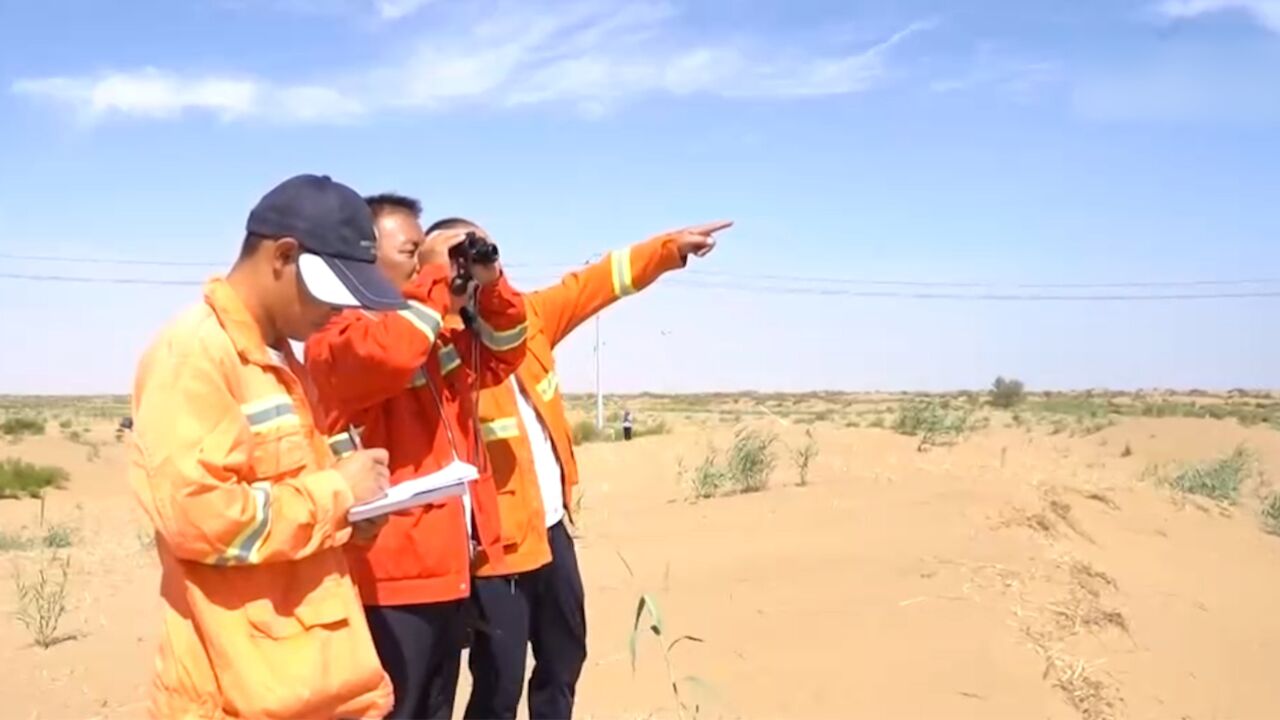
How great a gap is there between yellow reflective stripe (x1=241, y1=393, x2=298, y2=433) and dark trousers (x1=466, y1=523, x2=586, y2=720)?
3.69ft

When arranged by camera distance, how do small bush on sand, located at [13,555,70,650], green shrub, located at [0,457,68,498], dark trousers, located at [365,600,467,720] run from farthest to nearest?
green shrub, located at [0,457,68,498], small bush on sand, located at [13,555,70,650], dark trousers, located at [365,600,467,720]

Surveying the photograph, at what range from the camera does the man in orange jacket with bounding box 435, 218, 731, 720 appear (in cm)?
357

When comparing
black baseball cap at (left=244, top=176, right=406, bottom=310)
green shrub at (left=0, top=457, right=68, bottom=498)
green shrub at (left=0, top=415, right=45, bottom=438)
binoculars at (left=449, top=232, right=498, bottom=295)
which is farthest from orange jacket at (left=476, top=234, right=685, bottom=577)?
green shrub at (left=0, top=415, right=45, bottom=438)

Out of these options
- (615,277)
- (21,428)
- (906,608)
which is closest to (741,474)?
(906,608)

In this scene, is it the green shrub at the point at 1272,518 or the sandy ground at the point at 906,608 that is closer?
the sandy ground at the point at 906,608

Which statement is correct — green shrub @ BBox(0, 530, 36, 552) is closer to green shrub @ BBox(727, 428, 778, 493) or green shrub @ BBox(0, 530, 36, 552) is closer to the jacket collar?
green shrub @ BBox(727, 428, 778, 493)

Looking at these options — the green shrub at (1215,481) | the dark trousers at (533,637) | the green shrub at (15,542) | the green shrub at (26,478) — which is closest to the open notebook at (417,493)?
the dark trousers at (533,637)

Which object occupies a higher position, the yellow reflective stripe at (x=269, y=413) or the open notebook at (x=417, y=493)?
the yellow reflective stripe at (x=269, y=413)

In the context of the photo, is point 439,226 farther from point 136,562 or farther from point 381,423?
point 136,562

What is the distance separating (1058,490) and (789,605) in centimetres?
358

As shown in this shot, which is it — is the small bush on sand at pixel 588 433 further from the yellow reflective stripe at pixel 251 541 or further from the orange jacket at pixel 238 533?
the yellow reflective stripe at pixel 251 541

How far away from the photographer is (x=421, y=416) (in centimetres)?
343

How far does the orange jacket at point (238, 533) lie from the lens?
229 cm

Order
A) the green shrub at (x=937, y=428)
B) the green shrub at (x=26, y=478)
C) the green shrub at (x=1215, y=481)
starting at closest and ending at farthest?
the green shrub at (x=1215, y=481)
the green shrub at (x=937, y=428)
the green shrub at (x=26, y=478)
